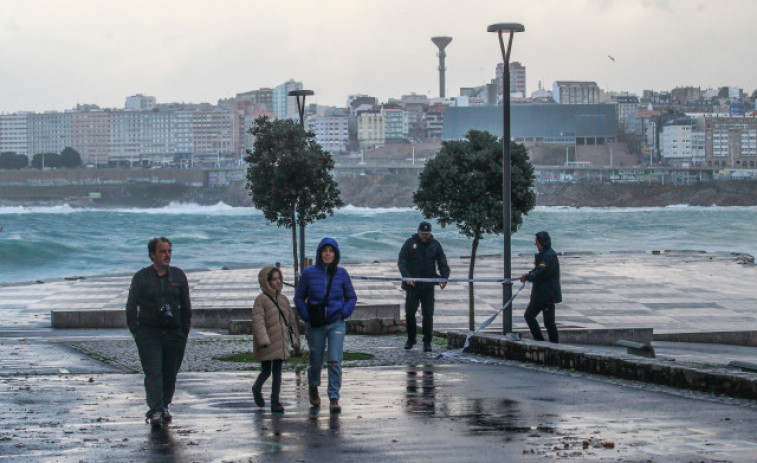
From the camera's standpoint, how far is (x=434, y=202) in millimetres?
19688

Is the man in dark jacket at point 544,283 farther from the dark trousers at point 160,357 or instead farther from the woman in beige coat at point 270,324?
the dark trousers at point 160,357

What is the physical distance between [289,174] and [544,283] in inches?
392

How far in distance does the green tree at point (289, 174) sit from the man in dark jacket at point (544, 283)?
9278 millimetres

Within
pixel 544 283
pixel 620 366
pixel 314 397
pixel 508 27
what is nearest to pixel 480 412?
pixel 314 397

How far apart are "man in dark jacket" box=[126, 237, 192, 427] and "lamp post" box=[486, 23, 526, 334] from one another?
630 centimetres

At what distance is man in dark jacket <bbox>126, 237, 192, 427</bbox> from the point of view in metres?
8.34

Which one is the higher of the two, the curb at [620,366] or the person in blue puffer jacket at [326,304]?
the person in blue puffer jacket at [326,304]

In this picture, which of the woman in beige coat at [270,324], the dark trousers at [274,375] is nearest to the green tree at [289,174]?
the dark trousers at [274,375]

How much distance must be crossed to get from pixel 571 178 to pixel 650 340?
17260 centimetres

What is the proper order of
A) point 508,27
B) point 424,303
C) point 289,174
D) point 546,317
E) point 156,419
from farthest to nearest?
1. point 289,174
2. point 508,27
3. point 546,317
4. point 424,303
5. point 156,419

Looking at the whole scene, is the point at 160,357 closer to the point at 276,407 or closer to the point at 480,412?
the point at 276,407

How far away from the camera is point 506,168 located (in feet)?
50.3

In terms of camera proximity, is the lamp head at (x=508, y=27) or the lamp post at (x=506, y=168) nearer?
the lamp post at (x=506, y=168)

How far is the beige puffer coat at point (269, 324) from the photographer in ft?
29.6
